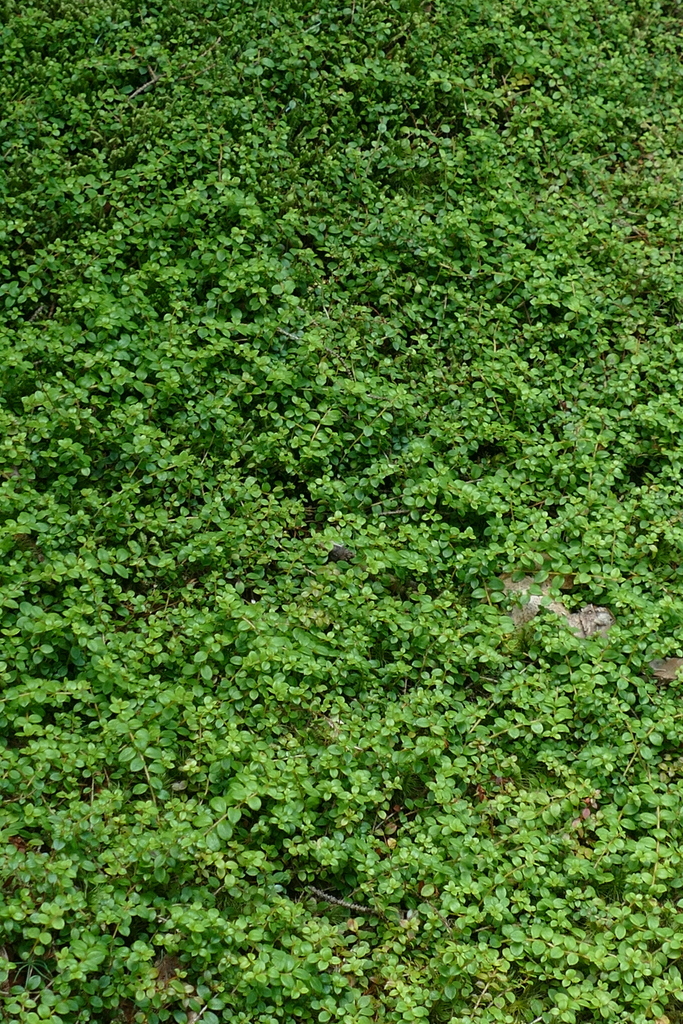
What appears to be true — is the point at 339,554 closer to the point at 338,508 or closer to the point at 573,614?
the point at 338,508

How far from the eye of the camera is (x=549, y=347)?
18.4 feet

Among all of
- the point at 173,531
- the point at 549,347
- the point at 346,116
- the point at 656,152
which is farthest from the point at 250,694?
the point at 656,152

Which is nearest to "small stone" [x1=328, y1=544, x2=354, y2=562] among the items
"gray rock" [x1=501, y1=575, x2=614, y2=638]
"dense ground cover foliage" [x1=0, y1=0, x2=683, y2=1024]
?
"dense ground cover foliage" [x1=0, y1=0, x2=683, y2=1024]

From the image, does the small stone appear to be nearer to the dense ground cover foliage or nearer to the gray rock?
the dense ground cover foliage

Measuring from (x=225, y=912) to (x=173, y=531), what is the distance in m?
1.66

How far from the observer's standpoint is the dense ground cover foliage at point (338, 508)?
368 cm

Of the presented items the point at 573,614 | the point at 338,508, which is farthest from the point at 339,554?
the point at 573,614

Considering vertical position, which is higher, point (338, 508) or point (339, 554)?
point (338, 508)

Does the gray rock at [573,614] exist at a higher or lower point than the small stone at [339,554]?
higher

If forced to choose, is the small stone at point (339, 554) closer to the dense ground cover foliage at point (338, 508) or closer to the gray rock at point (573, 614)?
the dense ground cover foliage at point (338, 508)

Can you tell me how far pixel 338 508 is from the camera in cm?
484

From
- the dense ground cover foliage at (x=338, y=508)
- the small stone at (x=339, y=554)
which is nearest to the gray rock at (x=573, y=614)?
the dense ground cover foliage at (x=338, y=508)

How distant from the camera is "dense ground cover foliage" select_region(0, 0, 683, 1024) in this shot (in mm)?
3678

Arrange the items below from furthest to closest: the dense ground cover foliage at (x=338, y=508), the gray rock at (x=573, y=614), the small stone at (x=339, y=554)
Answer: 1. the small stone at (x=339, y=554)
2. the gray rock at (x=573, y=614)
3. the dense ground cover foliage at (x=338, y=508)
